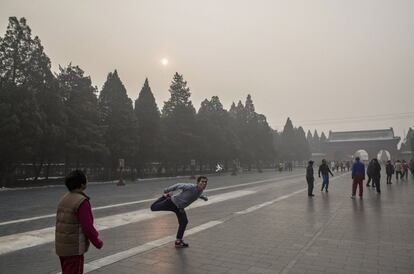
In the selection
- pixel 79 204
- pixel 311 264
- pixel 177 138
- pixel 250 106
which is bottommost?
pixel 311 264

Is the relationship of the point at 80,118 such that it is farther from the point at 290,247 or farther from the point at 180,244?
the point at 290,247

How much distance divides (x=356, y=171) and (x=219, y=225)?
876 cm

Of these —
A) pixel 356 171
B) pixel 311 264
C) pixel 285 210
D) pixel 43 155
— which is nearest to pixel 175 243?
pixel 311 264

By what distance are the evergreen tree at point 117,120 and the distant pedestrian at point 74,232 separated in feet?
93.8

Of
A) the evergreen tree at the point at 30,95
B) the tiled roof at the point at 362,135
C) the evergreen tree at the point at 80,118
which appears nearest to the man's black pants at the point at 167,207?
the evergreen tree at the point at 30,95

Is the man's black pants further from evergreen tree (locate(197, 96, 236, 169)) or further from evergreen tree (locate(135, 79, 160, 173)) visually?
evergreen tree (locate(197, 96, 236, 169))

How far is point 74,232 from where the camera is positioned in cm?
389

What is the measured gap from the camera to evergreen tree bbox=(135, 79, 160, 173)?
37.1 m

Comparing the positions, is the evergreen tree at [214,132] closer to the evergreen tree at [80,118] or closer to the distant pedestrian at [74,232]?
the evergreen tree at [80,118]

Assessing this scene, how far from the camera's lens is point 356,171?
1603cm

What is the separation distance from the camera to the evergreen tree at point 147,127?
122 feet

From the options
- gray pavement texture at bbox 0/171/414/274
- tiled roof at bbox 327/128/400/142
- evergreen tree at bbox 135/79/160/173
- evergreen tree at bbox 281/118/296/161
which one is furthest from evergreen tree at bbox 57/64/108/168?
tiled roof at bbox 327/128/400/142

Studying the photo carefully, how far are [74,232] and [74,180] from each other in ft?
1.72

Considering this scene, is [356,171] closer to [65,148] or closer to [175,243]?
[175,243]
